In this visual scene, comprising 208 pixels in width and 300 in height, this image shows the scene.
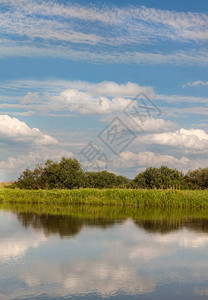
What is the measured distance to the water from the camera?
6953 mm

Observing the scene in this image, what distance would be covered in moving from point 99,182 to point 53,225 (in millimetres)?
22090

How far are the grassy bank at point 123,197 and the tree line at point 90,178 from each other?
4.50 meters

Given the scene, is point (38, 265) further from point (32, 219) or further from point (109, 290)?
point (32, 219)

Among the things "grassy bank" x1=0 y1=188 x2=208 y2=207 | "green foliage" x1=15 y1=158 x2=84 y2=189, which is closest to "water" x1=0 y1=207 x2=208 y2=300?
"grassy bank" x1=0 y1=188 x2=208 y2=207

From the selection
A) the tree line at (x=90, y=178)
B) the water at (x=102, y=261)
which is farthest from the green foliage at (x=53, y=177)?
the water at (x=102, y=261)

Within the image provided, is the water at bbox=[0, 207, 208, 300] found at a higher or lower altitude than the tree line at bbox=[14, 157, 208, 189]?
lower

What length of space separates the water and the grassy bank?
1060 centimetres

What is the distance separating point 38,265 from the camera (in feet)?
28.8

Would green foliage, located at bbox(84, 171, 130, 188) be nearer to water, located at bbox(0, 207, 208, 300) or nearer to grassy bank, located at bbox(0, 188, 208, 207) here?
grassy bank, located at bbox(0, 188, 208, 207)

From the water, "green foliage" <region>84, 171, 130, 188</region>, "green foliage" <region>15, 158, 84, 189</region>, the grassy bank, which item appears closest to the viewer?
the water

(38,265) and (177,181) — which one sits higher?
(177,181)

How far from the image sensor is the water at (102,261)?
6.95 m

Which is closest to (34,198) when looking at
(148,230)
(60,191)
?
(60,191)

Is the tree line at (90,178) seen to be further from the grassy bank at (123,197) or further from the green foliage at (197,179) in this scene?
the grassy bank at (123,197)
